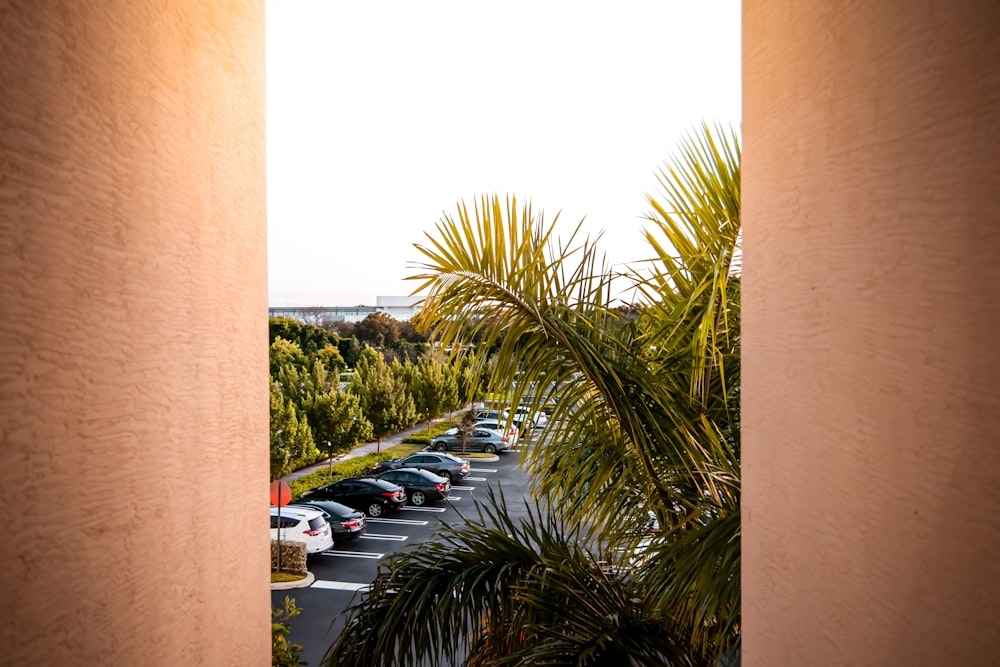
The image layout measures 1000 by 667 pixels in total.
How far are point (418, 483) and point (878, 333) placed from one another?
46.6 feet

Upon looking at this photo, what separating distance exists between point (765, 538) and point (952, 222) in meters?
0.93

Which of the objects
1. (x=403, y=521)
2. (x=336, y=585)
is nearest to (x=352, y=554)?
(x=336, y=585)

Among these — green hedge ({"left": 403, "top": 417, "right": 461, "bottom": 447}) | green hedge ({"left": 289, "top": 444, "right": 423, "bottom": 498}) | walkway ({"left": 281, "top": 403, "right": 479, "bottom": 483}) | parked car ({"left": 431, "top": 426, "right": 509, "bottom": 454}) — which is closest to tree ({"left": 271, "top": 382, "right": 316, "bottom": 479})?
green hedge ({"left": 289, "top": 444, "right": 423, "bottom": 498})

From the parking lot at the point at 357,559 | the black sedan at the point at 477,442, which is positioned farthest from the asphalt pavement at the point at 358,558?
the black sedan at the point at 477,442

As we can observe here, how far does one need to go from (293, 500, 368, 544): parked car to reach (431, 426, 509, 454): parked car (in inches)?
316

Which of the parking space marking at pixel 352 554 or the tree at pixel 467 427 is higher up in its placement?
the tree at pixel 467 427

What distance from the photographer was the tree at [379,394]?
60.6 feet

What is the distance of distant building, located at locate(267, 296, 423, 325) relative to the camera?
26406 millimetres

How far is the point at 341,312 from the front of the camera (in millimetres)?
28359

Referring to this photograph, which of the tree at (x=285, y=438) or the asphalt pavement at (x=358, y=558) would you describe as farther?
the tree at (x=285, y=438)

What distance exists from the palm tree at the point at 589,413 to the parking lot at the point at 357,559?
3071mm

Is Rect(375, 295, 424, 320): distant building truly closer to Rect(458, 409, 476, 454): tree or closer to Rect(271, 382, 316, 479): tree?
A: Rect(458, 409, 476, 454): tree

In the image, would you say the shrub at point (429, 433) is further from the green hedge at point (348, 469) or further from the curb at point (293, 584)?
the curb at point (293, 584)

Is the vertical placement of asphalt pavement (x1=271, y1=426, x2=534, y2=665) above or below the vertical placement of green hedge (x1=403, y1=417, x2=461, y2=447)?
below
